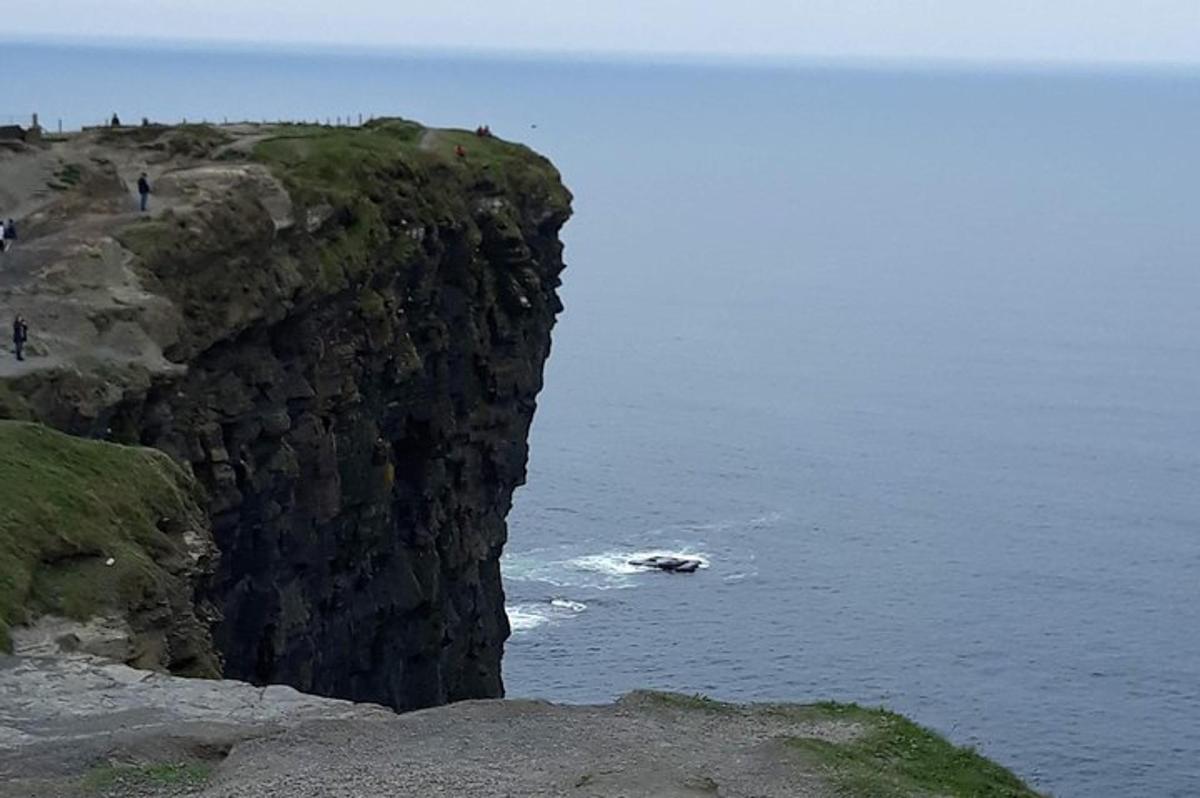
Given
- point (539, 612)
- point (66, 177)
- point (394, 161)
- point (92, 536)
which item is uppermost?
point (394, 161)

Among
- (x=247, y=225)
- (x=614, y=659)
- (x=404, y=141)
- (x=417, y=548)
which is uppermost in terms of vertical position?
(x=404, y=141)

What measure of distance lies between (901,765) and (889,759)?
32 centimetres

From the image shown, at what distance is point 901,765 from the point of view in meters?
35.1

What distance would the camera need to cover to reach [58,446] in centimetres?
4553

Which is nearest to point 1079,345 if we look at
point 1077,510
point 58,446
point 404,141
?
point 1077,510

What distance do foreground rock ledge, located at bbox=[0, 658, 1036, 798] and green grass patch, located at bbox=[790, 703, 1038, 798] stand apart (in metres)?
0.04

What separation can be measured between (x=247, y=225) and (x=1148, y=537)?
7945 cm

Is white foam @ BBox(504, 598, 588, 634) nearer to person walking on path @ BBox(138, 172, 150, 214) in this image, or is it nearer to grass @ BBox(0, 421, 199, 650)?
person walking on path @ BBox(138, 172, 150, 214)

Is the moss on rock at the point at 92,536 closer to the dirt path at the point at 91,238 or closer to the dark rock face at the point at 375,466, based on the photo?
the dirt path at the point at 91,238

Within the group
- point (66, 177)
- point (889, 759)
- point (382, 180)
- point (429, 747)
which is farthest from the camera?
point (382, 180)

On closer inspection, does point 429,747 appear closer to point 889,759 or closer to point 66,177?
point 889,759

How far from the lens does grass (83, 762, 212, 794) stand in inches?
1227

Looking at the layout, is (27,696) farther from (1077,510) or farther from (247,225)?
(1077,510)

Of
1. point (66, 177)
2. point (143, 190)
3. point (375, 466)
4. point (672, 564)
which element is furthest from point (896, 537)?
point (143, 190)
